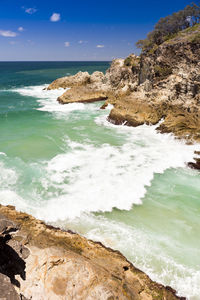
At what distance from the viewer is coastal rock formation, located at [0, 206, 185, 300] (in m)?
4.10

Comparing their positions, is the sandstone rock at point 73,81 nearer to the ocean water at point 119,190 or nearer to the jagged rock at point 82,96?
the jagged rock at point 82,96

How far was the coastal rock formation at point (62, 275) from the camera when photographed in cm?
410

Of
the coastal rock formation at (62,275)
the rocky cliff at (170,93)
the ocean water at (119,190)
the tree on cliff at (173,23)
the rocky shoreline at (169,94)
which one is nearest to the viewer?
the coastal rock formation at (62,275)

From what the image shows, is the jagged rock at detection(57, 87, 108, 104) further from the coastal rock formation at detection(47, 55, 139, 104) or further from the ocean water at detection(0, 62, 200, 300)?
the ocean water at detection(0, 62, 200, 300)

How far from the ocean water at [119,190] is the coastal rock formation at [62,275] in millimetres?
1506

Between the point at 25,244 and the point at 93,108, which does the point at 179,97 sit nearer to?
the point at 93,108

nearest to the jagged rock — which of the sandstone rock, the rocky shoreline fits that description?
the sandstone rock

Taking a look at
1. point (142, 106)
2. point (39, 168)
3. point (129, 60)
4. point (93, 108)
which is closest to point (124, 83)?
point (129, 60)

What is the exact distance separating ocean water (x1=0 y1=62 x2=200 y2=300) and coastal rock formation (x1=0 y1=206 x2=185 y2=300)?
1.51m

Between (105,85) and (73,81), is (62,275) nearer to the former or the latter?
(105,85)

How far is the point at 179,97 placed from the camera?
2105cm

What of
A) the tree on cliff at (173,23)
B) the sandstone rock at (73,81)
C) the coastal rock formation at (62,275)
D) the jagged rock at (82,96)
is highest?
the tree on cliff at (173,23)

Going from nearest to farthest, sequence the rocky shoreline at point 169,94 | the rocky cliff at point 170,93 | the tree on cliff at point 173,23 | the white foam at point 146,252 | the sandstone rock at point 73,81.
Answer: the white foam at point 146,252, the rocky shoreline at point 169,94, the rocky cliff at point 170,93, the tree on cliff at point 173,23, the sandstone rock at point 73,81

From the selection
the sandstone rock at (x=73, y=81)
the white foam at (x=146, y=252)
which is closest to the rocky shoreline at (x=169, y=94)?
the white foam at (x=146, y=252)
